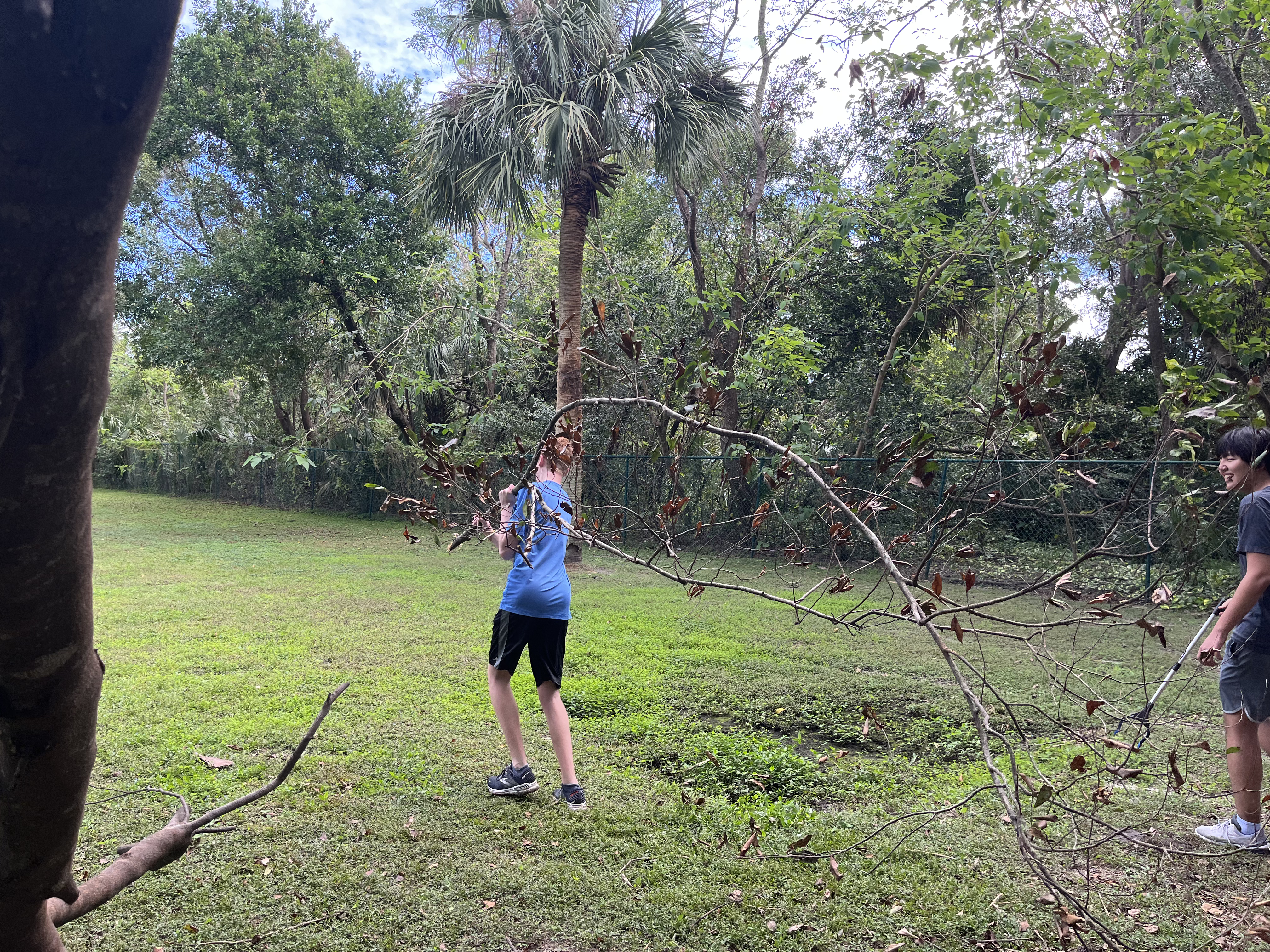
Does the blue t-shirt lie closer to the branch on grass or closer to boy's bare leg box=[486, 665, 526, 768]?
boy's bare leg box=[486, 665, 526, 768]

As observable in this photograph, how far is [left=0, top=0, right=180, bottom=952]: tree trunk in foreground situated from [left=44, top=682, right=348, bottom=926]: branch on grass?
0.47 m

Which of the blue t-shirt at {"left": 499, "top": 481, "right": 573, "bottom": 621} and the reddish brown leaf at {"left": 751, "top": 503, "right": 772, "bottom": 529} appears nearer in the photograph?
the reddish brown leaf at {"left": 751, "top": 503, "right": 772, "bottom": 529}

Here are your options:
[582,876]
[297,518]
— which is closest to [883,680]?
[582,876]

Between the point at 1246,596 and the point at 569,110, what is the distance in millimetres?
9090

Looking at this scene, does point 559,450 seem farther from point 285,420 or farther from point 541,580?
point 285,420

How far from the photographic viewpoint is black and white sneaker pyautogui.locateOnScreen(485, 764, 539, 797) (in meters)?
3.82

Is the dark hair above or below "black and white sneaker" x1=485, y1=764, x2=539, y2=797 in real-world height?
above

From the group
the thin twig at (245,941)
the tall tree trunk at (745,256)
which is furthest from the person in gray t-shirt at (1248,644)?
the tall tree trunk at (745,256)

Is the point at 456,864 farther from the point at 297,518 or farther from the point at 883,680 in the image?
the point at 297,518

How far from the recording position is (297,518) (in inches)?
705

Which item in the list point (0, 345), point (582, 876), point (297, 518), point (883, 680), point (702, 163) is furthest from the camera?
point (297, 518)

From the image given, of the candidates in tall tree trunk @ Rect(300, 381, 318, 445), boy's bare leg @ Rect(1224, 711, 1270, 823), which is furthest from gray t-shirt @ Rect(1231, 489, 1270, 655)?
tall tree trunk @ Rect(300, 381, 318, 445)

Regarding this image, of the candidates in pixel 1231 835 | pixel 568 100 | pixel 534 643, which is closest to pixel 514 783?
pixel 534 643

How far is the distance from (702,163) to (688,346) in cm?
472
